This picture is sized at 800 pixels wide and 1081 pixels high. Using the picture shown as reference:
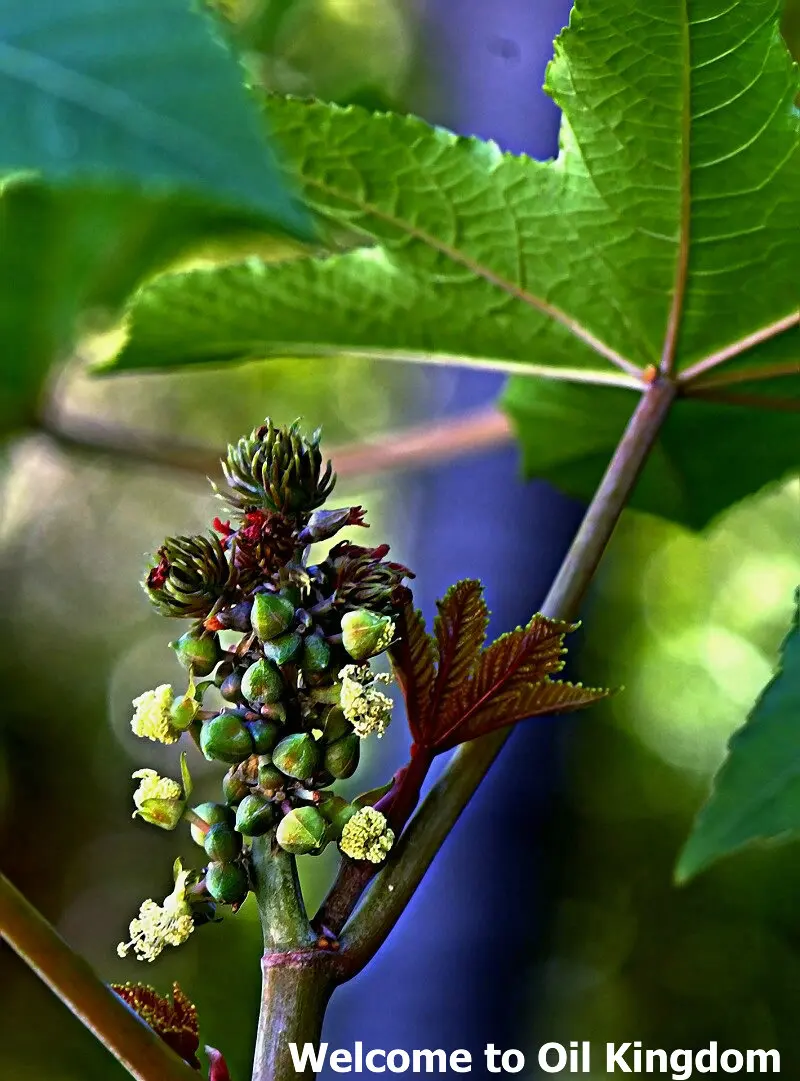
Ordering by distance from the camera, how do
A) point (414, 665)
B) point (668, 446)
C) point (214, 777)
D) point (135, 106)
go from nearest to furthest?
point (135, 106)
point (414, 665)
point (668, 446)
point (214, 777)

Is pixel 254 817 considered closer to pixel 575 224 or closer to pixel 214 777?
pixel 575 224

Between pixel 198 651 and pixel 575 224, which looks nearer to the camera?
pixel 198 651

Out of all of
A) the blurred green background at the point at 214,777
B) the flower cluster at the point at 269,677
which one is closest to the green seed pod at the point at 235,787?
the flower cluster at the point at 269,677

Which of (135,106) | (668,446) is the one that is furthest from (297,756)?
(668,446)

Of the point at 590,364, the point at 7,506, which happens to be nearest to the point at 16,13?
the point at 590,364

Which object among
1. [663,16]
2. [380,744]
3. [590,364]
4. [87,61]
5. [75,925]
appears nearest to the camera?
[87,61]

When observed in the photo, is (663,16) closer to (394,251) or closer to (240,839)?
(394,251)

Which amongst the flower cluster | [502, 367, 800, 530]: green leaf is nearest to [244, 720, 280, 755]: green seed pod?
the flower cluster
